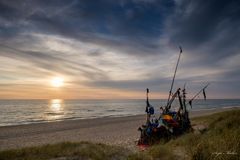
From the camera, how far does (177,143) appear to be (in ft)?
42.2

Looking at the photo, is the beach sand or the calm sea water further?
the calm sea water

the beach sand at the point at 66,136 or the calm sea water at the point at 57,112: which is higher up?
the calm sea water at the point at 57,112

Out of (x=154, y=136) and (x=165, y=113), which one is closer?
(x=154, y=136)

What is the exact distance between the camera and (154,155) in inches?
365

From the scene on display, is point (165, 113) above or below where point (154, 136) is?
above

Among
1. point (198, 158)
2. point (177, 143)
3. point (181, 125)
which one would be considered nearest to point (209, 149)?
point (198, 158)

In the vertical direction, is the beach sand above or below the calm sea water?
below

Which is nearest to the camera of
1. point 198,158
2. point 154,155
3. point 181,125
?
point 198,158

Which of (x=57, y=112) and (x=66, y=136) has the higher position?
(x=57, y=112)

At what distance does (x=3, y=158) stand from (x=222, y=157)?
8223mm

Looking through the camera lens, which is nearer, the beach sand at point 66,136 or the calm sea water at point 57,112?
the beach sand at point 66,136

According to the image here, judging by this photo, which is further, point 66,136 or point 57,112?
point 57,112

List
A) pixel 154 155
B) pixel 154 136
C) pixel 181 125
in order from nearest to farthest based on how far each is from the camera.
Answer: pixel 154 155 → pixel 154 136 → pixel 181 125

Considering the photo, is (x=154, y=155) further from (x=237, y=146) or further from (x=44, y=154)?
(x=44, y=154)
